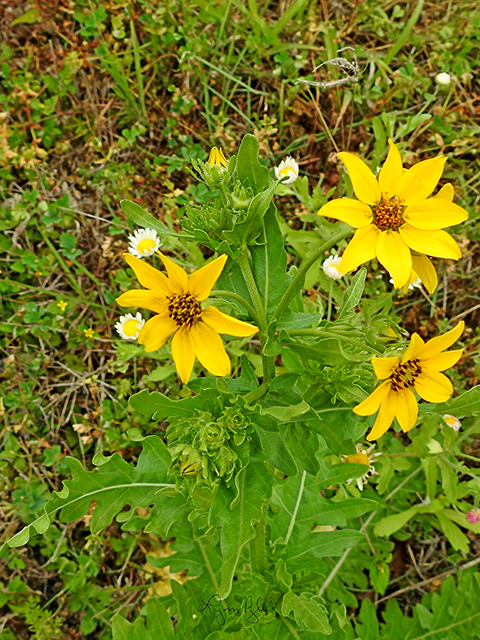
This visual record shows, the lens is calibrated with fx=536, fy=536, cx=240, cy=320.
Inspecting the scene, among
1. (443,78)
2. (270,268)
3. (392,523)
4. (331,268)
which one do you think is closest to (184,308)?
(270,268)

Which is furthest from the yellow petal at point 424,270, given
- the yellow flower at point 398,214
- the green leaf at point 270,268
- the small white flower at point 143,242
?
the small white flower at point 143,242

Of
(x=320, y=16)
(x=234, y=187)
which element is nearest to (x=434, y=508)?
(x=234, y=187)

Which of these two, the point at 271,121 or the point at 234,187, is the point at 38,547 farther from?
the point at 271,121

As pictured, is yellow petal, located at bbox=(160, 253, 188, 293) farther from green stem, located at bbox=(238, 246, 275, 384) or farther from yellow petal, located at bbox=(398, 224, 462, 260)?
yellow petal, located at bbox=(398, 224, 462, 260)

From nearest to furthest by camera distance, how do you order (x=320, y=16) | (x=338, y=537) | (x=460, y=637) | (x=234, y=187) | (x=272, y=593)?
1. (x=234, y=187)
2. (x=272, y=593)
3. (x=338, y=537)
4. (x=460, y=637)
5. (x=320, y=16)

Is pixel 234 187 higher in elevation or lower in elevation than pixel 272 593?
higher
